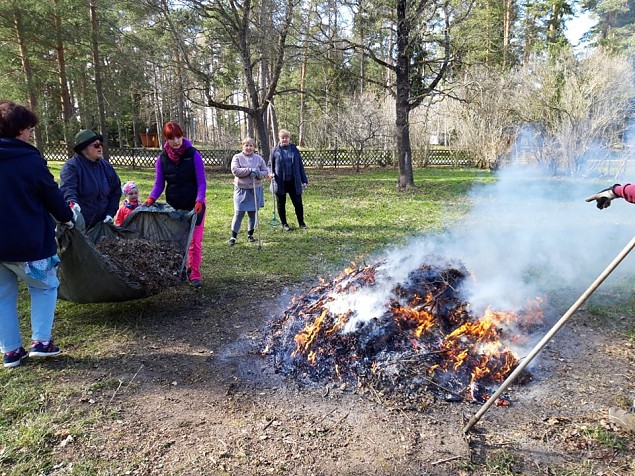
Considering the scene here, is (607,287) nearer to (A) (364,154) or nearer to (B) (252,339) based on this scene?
(B) (252,339)

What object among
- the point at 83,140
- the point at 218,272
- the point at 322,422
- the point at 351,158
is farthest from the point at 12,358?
the point at 351,158

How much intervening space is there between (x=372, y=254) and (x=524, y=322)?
266 cm

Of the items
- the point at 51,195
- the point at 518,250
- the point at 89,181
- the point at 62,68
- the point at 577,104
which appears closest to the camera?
the point at 51,195

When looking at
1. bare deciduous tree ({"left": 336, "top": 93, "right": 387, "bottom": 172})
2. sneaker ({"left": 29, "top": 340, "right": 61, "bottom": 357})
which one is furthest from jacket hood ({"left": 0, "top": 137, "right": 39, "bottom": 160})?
bare deciduous tree ({"left": 336, "top": 93, "right": 387, "bottom": 172})

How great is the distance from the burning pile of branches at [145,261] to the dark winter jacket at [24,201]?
74 cm

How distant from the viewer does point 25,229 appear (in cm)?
305

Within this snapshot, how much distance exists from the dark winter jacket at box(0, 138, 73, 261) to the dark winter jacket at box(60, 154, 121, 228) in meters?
0.77

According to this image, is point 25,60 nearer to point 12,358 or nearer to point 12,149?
point 12,149

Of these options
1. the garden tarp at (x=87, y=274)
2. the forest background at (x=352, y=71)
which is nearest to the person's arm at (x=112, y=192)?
the garden tarp at (x=87, y=274)

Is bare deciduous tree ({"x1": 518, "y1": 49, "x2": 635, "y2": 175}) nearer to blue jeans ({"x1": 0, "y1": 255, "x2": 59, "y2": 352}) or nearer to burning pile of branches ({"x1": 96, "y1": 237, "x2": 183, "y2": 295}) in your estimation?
burning pile of branches ({"x1": 96, "y1": 237, "x2": 183, "y2": 295})

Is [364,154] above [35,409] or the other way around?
above

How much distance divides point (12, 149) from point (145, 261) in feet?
4.60

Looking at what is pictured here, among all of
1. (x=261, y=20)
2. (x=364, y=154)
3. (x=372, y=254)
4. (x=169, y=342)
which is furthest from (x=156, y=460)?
(x=364, y=154)

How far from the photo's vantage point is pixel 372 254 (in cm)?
621
